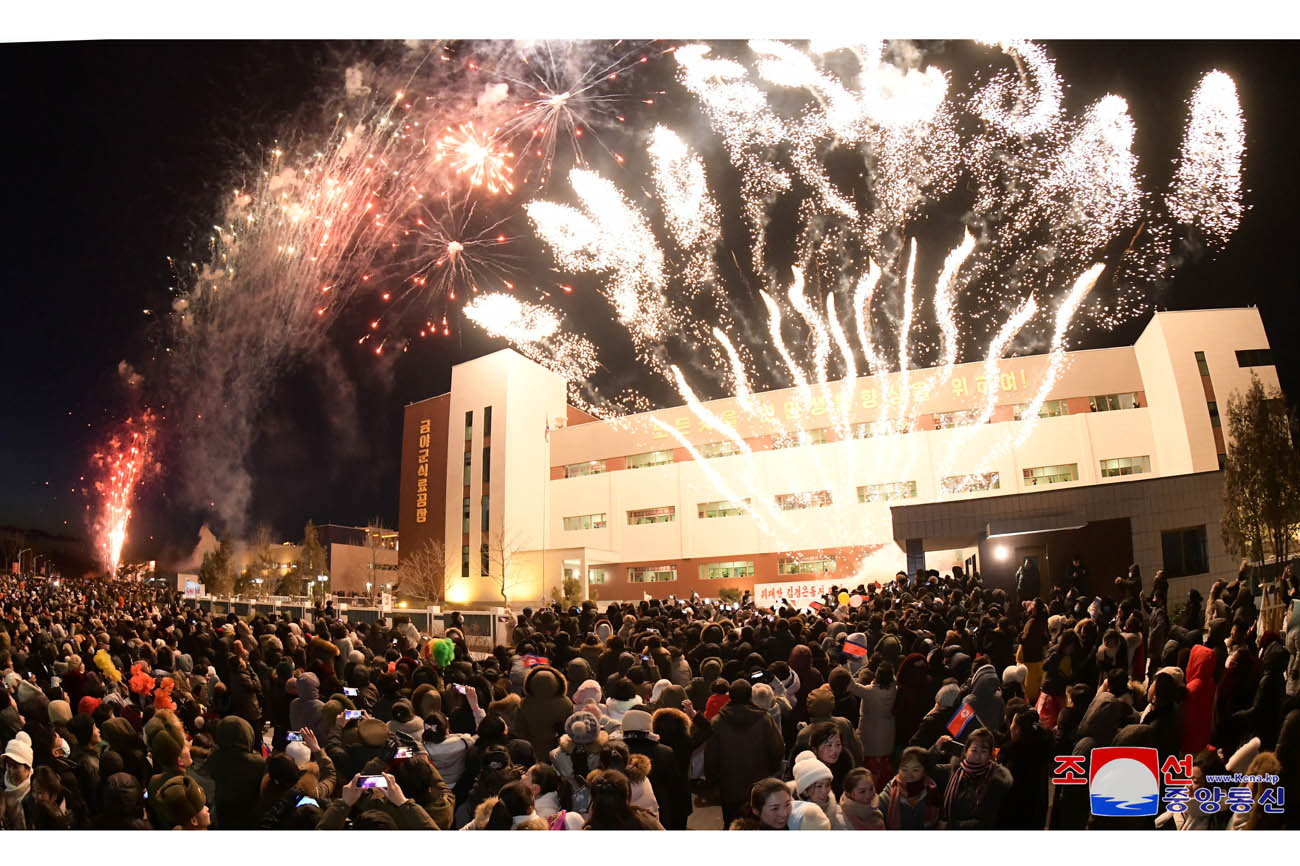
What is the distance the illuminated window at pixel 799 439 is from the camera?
35531 mm

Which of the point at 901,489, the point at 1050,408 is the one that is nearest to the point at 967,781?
the point at 901,489

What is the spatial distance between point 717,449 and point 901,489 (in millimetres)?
8627

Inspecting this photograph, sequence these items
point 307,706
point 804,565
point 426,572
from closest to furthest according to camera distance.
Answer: point 307,706 → point 804,565 → point 426,572

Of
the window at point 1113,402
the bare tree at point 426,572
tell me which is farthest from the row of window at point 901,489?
the bare tree at point 426,572

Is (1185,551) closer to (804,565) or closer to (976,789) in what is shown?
(976,789)

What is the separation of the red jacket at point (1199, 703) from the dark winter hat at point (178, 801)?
275 inches

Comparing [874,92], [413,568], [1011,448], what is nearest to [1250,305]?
[874,92]

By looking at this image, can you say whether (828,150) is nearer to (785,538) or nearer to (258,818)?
(258,818)

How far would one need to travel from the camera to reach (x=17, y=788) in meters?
6.02

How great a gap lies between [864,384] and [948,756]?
1170 inches

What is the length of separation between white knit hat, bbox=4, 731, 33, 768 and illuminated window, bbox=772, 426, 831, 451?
31.5 m

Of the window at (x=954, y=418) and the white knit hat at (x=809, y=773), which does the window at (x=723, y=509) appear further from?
the white knit hat at (x=809, y=773)

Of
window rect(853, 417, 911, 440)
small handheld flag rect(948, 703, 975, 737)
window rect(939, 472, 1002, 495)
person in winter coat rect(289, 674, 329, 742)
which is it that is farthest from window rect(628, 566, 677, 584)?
small handheld flag rect(948, 703, 975, 737)

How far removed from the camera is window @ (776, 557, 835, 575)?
34000 mm
